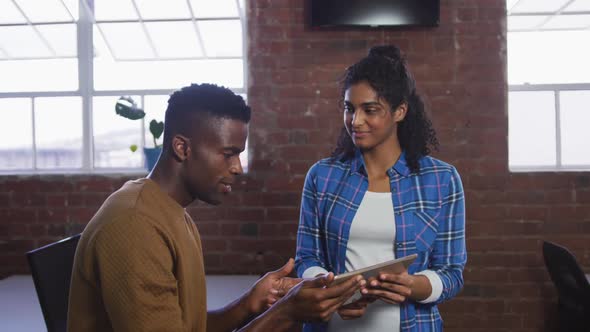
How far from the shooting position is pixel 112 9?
10.5 feet

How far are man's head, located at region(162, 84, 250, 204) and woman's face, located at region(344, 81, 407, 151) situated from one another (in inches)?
20.8

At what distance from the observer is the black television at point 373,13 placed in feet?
9.27

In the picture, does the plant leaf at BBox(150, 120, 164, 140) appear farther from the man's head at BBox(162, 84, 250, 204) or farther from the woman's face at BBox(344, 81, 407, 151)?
the man's head at BBox(162, 84, 250, 204)

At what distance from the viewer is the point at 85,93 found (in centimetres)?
319

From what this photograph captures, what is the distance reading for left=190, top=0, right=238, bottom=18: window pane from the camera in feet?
10.4

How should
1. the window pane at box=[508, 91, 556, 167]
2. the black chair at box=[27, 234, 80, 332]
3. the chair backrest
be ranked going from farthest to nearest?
the window pane at box=[508, 91, 556, 167] < the chair backrest < the black chair at box=[27, 234, 80, 332]

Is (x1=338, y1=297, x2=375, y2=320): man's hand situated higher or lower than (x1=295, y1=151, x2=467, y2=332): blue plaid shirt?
lower

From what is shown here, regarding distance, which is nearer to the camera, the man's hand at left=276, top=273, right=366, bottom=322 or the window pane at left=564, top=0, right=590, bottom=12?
the man's hand at left=276, top=273, right=366, bottom=322

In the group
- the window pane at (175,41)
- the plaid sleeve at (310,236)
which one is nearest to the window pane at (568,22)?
the window pane at (175,41)

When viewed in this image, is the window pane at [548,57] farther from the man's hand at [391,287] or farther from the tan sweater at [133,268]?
the tan sweater at [133,268]

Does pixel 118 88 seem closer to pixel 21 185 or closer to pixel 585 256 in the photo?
pixel 21 185

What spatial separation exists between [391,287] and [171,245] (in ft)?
2.09

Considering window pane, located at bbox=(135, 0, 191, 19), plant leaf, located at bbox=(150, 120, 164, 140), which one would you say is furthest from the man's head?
window pane, located at bbox=(135, 0, 191, 19)

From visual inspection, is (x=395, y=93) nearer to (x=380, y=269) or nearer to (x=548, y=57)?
(x=380, y=269)
